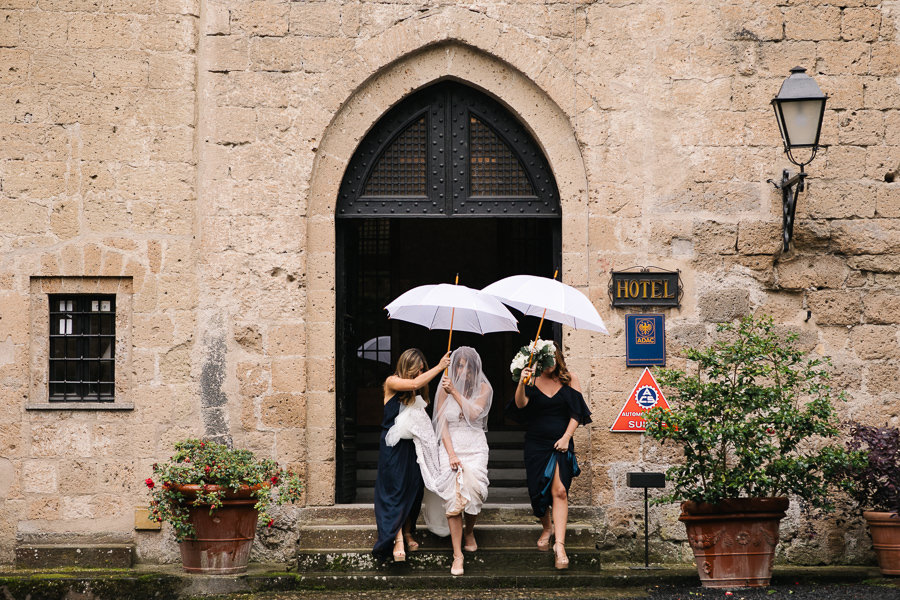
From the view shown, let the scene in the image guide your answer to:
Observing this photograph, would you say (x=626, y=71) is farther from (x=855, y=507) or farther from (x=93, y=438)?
(x=93, y=438)

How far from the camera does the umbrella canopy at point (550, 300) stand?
23.9 feet

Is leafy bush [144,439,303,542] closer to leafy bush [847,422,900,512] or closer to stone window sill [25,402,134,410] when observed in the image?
stone window sill [25,402,134,410]

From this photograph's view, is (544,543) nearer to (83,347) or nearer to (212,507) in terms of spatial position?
(212,507)

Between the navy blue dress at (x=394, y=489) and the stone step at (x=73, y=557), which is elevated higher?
the navy blue dress at (x=394, y=489)

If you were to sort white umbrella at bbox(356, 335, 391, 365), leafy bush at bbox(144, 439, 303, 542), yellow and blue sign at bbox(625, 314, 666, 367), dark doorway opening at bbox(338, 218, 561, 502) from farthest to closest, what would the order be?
white umbrella at bbox(356, 335, 391, 365)
dark doorway opening at bbox(338, 218, 561, 502)
yellow and blue sign at bbox(625, 314, 666, 367)
leafy bush at bbox(144, 439, 303, 542)

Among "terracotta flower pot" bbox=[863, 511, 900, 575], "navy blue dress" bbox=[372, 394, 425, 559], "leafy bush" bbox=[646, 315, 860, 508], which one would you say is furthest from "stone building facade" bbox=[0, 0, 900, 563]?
"leafy bush" bbox=[646, 315, 860, 508]

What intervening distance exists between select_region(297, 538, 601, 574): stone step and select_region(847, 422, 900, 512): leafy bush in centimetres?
203

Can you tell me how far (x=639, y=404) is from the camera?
27.8 ft

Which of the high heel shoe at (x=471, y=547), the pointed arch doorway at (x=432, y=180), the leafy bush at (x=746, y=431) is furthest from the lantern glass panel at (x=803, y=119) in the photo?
the high heel shoe at (x=471, y=547)

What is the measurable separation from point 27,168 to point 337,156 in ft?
8.12

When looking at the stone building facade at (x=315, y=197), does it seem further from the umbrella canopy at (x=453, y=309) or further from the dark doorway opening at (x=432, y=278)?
the dark doorway opening at (x=432, y=278)

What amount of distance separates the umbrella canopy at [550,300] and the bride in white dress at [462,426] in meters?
0.62

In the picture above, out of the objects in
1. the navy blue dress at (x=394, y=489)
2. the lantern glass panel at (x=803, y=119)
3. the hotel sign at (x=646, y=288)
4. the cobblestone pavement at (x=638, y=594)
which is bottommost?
the cobblestone pavement at (x=638, y=594)

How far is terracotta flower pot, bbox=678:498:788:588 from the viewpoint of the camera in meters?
7.33
